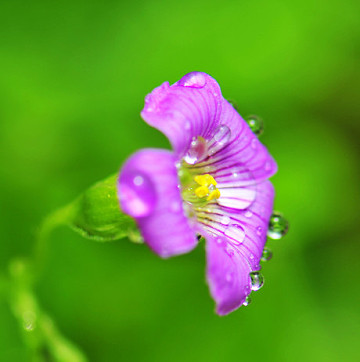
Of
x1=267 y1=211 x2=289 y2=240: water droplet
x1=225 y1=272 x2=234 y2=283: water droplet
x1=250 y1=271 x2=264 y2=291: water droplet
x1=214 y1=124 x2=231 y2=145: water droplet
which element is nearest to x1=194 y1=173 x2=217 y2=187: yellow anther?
x1=214 y1=124 x2=231 y2=145: water droplet

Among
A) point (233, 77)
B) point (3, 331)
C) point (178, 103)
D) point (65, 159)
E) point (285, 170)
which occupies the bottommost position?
point (3, 331)

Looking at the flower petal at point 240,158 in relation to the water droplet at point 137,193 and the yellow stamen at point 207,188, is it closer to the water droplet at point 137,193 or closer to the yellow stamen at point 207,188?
the yellow stamen at point 207,188

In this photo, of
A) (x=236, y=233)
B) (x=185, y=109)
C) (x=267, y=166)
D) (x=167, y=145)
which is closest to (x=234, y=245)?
(x=236, y=233)

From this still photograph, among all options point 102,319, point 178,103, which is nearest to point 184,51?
point 102,319

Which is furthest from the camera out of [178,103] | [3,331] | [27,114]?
[27,114]

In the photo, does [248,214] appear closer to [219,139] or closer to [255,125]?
[219,139]

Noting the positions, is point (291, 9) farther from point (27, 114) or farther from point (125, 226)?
point (125, 226)

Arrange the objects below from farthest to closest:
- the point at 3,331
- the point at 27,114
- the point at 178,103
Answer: the point at 27,114
the point at 3,331
the point at 178,103

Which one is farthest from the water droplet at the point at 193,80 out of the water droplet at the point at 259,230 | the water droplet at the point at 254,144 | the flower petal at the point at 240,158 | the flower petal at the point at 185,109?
the water droplet at the point at 259,230
